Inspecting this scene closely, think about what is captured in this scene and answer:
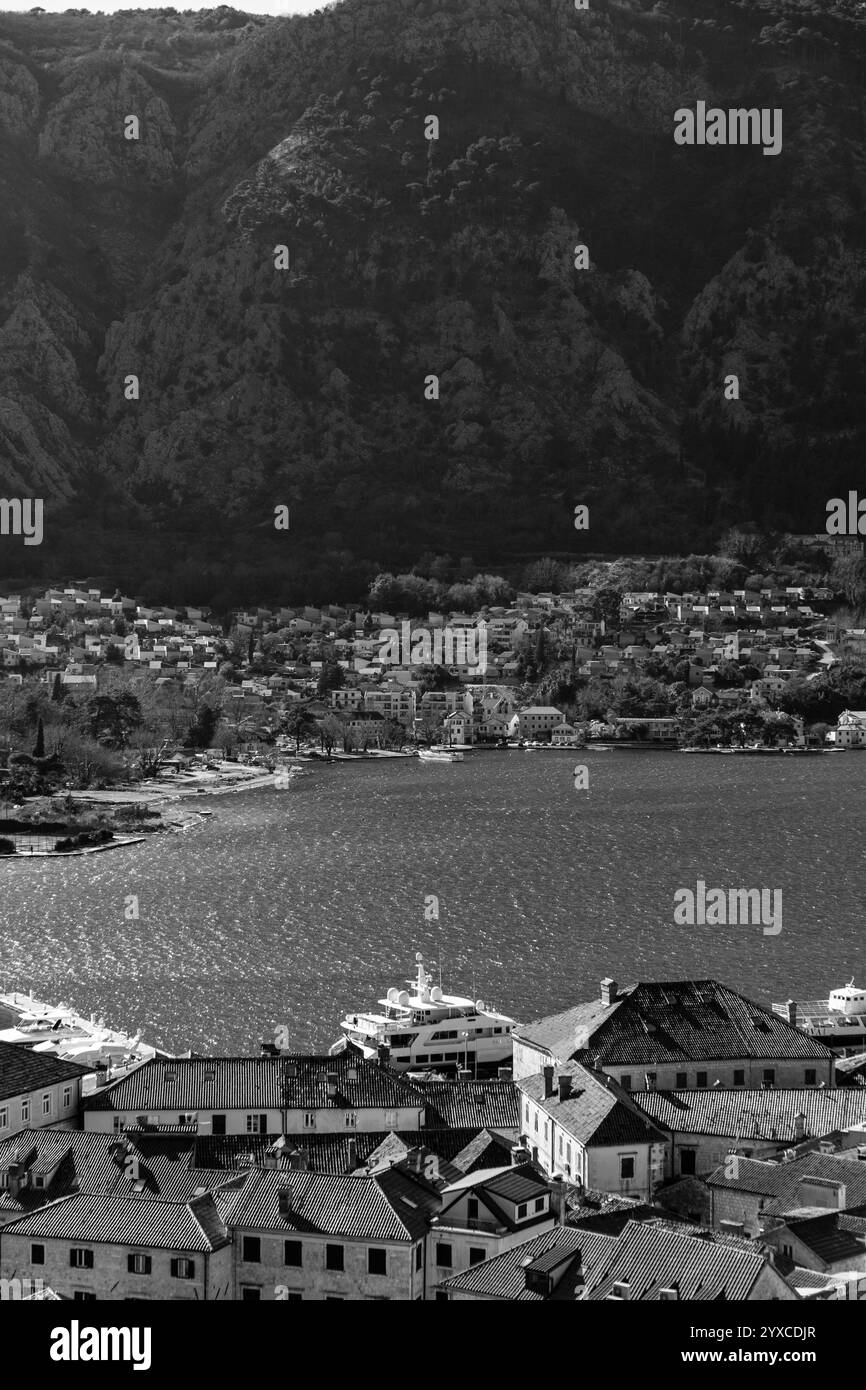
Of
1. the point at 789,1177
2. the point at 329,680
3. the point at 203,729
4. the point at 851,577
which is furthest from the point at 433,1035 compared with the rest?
the point at 851,577

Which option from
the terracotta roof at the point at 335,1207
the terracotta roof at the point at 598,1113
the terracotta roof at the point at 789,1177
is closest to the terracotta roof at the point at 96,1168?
the terracotta roof at the point at 335,1207

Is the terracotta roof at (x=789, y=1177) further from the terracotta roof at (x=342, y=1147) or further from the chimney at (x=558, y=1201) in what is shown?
the terracotta roof at (x=342, y=1147)

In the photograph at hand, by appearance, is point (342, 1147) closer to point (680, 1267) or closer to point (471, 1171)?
point (471, 1171)

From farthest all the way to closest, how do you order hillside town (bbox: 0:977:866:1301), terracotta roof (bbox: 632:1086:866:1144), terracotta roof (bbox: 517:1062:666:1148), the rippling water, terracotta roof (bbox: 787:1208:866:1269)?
1. the rippling water
2. terracotta roof (bbox: 632:1086:866:1144)
3. terracotta roof (bbox: 517:1062:666:1148)
4. terracotta roof (bbox: 787:1208:866:1269)
5. hillside town (bbox: 0:977:866:1301)

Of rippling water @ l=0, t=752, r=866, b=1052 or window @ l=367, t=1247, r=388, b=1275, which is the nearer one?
window @ l=367, t=1247, r=388, b=1275

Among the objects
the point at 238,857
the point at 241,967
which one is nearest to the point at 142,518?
the point at 238,857

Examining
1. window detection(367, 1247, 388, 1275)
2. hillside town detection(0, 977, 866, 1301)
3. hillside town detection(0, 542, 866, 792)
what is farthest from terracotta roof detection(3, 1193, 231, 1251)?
hillside town detection(0, 542, 866, 792)

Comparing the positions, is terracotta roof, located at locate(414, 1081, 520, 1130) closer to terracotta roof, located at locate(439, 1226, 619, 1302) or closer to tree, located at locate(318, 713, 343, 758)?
terracotta roof, located at locate(439, 1226, 619, 1302)
